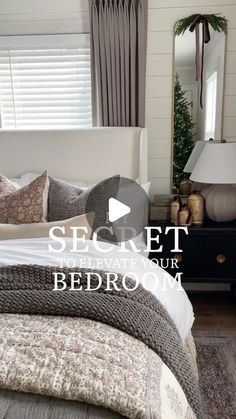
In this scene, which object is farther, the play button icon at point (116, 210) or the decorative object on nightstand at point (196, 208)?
the decorative object on nightstand at point (196, 208)

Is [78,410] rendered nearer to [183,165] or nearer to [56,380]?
[56,380]

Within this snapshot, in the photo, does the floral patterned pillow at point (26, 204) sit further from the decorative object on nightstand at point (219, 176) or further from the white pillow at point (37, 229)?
the decorative object on nightstand at point (219, 176)

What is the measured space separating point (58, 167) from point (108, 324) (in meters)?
1.54

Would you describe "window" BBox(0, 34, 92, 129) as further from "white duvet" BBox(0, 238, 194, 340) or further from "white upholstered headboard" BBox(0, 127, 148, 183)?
"white duvet" BBox(0, 238, 194, 340)

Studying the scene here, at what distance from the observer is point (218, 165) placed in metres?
2.02

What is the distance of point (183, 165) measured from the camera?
242 cm

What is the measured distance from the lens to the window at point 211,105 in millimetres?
2285

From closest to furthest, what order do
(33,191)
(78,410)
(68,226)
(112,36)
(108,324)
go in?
1. (78,410)
2. (108,324)
3. (68,226)
4. (33,191)
5. (112,36)

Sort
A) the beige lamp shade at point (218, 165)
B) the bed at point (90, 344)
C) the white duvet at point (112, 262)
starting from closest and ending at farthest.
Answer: the bed at point (90, 344)
the white duvet at point (112, 262)
the beige lamp shade at point (218, 165)

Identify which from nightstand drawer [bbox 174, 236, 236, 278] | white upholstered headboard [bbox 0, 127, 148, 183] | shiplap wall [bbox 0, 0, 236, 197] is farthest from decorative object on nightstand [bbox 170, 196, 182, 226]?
shiplap wall [bbox 0, 0, 236, 197]

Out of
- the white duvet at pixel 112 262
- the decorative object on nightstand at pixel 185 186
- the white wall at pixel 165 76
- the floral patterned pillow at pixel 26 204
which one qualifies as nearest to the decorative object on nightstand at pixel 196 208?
the decorative object on nightstand at pixel 185 186

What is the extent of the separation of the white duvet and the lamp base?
79 cm

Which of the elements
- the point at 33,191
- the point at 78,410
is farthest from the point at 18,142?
the point at 78,410

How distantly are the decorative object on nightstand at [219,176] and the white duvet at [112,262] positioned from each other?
79cm
